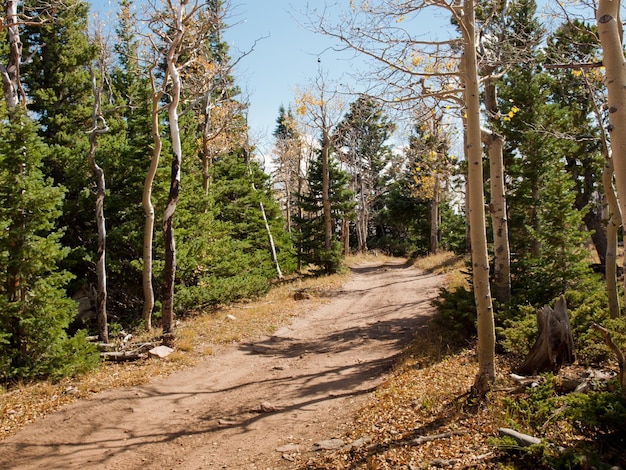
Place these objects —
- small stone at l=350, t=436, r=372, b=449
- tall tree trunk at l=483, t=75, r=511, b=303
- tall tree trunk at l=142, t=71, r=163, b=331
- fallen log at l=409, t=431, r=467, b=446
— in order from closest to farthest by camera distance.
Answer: fallen log at l=409, t=431, r=467, b=446 < small stone at l=350, t=436, r=372, b=449 < tall tree trunk at l=483, t=75, r=511, b=303 < tall tree trunk at l=142, t=71, r=163, b=331

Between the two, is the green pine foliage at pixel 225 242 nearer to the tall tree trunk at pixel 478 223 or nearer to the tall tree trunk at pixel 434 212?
the tall tree trunk at pixel 434 212

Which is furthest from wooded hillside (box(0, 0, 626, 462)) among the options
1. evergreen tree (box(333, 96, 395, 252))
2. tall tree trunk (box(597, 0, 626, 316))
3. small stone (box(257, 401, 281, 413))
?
evergreen tree (box(333, 96, 395, 252))

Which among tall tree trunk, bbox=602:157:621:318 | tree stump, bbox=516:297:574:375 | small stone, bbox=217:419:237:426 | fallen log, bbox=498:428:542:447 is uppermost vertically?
tall tree trunk, bbox=602:157:621:318

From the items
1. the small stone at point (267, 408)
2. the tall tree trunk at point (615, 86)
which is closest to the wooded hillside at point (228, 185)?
the tall tree trunk at point (615, 86)

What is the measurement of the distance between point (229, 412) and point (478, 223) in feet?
15.8

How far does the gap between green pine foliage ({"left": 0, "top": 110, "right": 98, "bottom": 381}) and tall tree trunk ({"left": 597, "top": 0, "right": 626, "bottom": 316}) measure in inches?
353

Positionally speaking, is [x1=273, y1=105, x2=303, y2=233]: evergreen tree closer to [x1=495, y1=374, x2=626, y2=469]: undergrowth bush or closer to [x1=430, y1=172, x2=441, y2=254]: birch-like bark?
[x1=430, y1=172, x2=441, y2=254]: birch-like bark

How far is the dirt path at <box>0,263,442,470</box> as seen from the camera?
524cm

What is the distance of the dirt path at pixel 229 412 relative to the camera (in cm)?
524

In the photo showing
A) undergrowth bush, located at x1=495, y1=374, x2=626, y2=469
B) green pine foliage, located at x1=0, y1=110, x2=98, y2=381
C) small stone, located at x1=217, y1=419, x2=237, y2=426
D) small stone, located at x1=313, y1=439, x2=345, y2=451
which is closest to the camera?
undergrowth bush, located at x1=495, y1=374, x2=626, y2=469

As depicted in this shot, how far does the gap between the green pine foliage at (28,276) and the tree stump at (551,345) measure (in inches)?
323

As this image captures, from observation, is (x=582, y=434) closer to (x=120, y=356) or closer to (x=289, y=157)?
(x=120, y=356)

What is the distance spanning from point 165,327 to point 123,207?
5.38 metres

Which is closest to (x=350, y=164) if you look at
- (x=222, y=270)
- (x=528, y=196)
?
(x=222, y=270)
